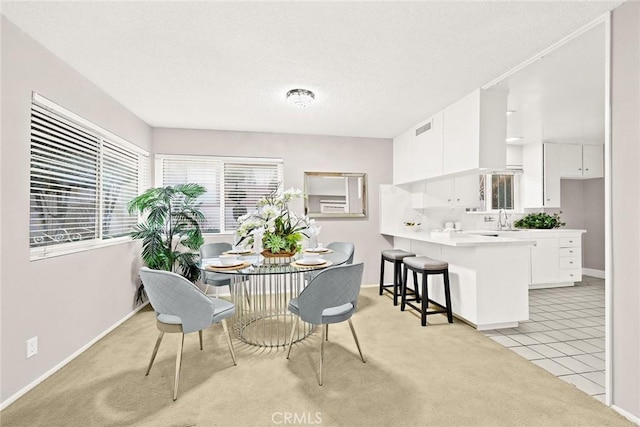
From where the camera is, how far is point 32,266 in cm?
208

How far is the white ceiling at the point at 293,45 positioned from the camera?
5.87ft

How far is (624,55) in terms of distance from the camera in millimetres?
1745

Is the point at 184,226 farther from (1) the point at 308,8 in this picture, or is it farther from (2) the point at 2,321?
(1) the point at 308,8

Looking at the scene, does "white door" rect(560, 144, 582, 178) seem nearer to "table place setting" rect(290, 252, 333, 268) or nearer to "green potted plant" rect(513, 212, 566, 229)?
"green potted plant" rect(513, 212, 566, 229)

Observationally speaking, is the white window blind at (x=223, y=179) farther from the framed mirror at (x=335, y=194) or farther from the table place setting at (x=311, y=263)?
the table place setting at (x=311, y=263)

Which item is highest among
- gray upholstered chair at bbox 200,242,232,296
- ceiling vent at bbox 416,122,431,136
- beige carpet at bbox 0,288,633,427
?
ceiling vent at bbox 416,122,431,136

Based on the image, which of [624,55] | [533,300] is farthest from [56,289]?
[533,300]

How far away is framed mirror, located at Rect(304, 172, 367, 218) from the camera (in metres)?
4.67

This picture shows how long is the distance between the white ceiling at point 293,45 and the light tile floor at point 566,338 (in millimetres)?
2443

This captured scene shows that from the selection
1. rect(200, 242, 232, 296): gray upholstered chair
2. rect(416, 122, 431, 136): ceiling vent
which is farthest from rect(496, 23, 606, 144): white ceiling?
rect(200, 242, 232, 296): gray upholstered chair

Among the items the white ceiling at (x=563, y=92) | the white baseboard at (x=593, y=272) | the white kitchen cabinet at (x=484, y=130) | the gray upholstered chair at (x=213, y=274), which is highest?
the white ceiling at (x=563, y=92)

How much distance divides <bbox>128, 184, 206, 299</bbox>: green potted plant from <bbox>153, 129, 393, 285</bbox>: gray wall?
0.59 meters

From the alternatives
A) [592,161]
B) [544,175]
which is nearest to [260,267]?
[544,175]

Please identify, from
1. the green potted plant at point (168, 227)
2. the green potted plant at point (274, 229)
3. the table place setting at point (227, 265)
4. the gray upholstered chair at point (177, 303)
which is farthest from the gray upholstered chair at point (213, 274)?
the gray upholstered chair at point (177, 303)
